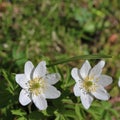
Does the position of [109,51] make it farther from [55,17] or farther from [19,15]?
[19,15]

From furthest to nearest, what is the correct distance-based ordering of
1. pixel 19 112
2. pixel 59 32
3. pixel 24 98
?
pixel 59 32
pixel 19 112
pixel 24 98

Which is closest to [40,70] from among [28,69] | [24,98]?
[28,69]

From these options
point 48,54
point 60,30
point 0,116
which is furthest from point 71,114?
point 60,30

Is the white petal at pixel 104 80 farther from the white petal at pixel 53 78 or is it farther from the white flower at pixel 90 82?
the white petal at pixel 53 78

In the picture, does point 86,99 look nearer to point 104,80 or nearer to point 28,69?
point 104,80

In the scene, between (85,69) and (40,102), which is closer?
(40,102)

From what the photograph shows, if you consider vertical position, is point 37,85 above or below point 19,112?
above

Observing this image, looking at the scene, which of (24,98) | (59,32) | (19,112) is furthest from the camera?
(59,32)

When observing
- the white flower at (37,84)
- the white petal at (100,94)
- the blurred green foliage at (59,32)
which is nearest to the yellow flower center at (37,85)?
the white flower at (37,84)

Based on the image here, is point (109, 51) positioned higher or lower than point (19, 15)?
lower
